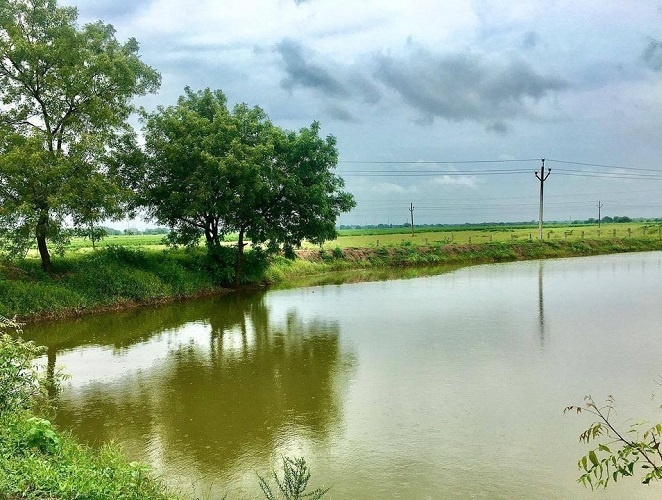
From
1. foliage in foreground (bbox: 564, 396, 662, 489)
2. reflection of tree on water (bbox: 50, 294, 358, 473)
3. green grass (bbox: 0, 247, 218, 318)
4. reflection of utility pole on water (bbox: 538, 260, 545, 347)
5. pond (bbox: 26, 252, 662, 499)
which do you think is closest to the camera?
foliage in foreground (bbox: 564, 396, 662, 489)

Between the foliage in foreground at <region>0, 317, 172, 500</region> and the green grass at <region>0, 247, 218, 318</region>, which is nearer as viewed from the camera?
the foliage in foreground at <region>0, 317, 172, 500</region>

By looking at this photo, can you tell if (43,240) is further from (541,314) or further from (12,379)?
(541,314)

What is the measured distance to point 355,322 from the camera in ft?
50.3

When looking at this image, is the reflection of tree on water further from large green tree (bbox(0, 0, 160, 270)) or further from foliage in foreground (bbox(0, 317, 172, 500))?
large green tree (bbox(0, 0, 160, 270))

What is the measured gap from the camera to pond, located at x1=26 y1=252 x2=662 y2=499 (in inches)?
235

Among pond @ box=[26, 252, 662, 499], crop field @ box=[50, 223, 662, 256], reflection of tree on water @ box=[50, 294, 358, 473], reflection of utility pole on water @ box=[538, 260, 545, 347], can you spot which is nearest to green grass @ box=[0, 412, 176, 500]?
Answer: pond @ box=[26, 252, 662, 499]

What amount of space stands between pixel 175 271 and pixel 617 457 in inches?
721

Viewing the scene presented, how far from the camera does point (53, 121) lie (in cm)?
1727

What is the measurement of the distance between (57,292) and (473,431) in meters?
14.2

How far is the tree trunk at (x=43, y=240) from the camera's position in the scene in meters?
16.2

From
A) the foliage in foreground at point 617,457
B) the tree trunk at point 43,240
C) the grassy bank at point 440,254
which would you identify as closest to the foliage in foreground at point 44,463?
the foliage in foreground at point 617,457

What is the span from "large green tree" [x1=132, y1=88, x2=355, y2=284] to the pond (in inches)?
222

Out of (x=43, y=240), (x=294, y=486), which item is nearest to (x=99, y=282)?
(x=43, y=240)

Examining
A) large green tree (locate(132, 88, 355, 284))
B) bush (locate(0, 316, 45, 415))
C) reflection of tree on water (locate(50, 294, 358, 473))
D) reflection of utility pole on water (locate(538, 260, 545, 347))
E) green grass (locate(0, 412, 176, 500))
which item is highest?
large green tree (locate(132, 88, 355, 284))
